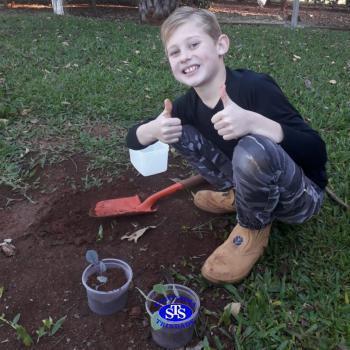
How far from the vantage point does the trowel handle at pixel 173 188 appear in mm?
2203

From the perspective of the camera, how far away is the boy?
157cm

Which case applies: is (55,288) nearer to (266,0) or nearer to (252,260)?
(252,260)

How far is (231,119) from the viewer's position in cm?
149

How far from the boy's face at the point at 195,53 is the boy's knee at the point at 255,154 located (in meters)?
0.37

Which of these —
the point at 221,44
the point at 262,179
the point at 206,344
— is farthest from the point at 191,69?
the point at 206,344

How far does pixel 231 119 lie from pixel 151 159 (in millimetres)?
990

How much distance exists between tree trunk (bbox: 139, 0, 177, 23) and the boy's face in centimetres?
521

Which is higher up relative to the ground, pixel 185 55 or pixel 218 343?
pixel 185 55

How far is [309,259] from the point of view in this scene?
1.93m

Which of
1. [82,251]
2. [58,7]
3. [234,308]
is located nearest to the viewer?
[234,308]

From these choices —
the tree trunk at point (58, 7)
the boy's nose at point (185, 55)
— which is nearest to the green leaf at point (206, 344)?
the boy's nose at point (185, 55)

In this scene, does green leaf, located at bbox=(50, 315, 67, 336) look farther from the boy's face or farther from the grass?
the boy's face

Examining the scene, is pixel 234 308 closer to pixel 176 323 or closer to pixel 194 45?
pixel 176 323

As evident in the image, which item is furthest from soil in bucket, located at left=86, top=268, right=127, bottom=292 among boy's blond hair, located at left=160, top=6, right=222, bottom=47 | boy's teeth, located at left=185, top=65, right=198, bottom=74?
boy's blond hair, located at left=160, top=6, right=222, bottom=47
